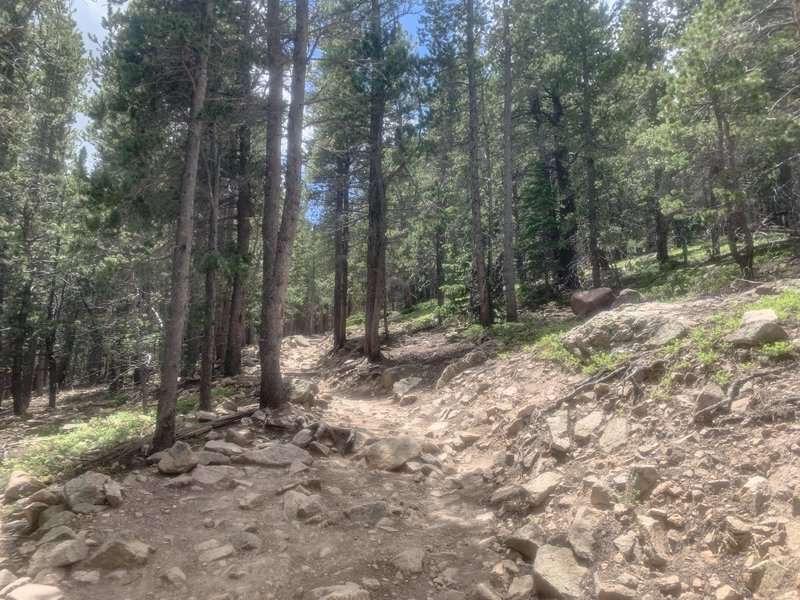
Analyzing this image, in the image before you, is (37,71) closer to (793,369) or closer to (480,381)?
(480,381)

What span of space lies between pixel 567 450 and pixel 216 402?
9.09m

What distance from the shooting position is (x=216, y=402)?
39.9ft

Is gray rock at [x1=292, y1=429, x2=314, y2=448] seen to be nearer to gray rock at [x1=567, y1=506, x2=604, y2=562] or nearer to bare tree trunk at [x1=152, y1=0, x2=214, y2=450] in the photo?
bare tree trunk at [x1=152, y1=0, x2=214, y2=450]

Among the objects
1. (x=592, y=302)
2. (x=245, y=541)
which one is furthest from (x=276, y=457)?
(x=592, y=302)

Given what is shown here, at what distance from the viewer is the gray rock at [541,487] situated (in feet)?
18.1

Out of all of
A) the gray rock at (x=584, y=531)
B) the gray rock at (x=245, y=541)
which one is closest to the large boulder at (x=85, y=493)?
the gray rock at (x=245, y=541)

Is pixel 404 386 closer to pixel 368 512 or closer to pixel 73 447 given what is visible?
pixel 368 512

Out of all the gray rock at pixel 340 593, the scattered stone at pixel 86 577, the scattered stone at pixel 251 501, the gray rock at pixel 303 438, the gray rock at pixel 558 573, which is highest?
the gray rock at pixel 303 438

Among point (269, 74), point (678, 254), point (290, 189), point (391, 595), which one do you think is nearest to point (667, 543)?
point (391, 595)

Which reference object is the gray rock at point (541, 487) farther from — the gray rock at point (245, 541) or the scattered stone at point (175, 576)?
the scattered stone at point (175, 576)

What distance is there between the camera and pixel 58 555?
4605mm

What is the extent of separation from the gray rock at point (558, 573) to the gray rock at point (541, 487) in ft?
3.06

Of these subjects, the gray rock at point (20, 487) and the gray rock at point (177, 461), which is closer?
the gray rock at point (20, 487)

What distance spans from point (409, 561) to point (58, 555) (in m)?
3.38
